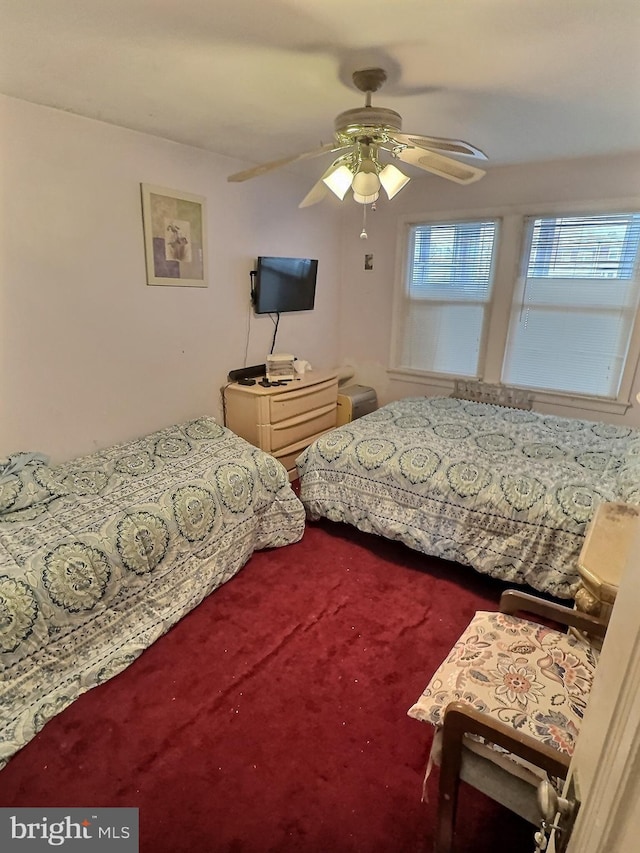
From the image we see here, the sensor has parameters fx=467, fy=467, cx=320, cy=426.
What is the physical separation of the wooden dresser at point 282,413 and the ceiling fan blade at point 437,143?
185 cm

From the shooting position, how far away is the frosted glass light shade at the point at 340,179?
213 centimetres

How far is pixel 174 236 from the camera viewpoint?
2.98 m

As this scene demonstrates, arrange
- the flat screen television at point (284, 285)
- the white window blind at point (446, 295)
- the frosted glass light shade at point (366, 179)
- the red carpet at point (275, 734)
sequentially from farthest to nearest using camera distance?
1. the white window blind at point (446, 295)
2. the flat screen television at point (284, 285)
3. the frosted glass light shade at point (366, 179)
4. the red carpet at point (275, 734)

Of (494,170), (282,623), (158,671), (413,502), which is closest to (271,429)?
(413,502)

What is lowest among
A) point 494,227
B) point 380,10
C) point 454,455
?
point 454,455

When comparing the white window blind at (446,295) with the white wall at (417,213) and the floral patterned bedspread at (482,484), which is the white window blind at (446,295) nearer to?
the white wall at (417,213)

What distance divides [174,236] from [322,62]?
1.50m

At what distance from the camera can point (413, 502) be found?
2.60 m

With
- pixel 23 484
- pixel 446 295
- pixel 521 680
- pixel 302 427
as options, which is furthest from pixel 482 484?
pixel 23 484

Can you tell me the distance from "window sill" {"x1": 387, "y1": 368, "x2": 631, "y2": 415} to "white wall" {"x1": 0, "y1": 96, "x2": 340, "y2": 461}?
1.53m

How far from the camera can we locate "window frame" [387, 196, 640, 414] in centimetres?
328

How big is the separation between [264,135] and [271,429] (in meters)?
1.84

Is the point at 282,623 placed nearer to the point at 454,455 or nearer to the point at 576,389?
the point at 454,455

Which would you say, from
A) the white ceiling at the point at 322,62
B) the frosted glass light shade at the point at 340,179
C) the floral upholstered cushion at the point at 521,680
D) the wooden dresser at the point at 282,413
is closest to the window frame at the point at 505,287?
the white ceiling at the point at 322,62
